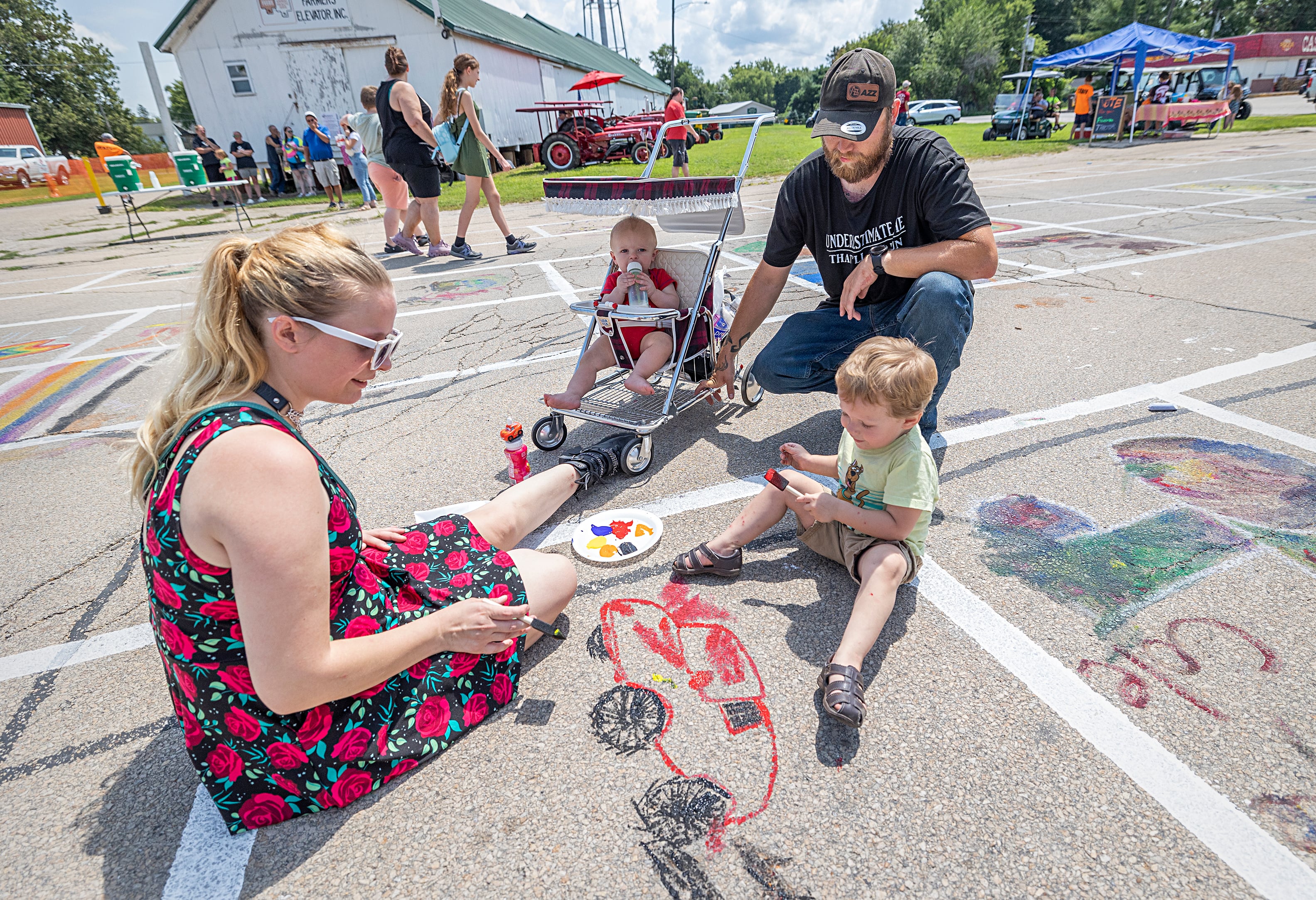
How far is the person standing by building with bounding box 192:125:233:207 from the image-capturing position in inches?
639

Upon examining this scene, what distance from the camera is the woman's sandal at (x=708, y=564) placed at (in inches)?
96.5

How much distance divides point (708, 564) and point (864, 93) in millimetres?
2192

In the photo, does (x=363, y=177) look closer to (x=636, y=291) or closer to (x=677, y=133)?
(x=677, y=133)

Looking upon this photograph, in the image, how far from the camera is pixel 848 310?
3137 mm

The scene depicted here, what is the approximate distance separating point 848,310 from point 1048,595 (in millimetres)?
1548

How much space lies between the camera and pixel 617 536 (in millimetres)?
2764

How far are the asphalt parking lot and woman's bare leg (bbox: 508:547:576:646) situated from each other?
169 mm

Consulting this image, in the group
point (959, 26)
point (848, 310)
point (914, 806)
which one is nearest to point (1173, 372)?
point (848, 310)

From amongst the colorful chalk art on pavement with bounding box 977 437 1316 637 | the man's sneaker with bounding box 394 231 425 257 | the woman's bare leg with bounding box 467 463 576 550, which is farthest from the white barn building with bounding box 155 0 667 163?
the colorful chalk art on pavement with bounding box 977 437 1316 637

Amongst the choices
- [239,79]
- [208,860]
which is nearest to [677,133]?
[208,860]

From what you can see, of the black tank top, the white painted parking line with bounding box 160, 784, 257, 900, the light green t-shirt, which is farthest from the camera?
the black tank top

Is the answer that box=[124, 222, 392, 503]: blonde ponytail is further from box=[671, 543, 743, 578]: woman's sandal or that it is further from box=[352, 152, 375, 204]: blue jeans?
box=[352, 152, 375, 204]: blue jeans

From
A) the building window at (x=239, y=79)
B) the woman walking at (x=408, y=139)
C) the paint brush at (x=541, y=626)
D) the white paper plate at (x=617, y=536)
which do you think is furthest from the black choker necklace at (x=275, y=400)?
the building window at (x=239, y=79)

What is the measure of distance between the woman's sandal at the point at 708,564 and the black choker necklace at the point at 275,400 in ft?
4.73
